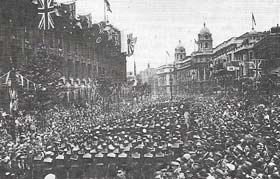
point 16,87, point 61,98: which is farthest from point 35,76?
point 61,98

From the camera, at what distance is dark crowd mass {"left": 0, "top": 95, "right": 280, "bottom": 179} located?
40.7 ft

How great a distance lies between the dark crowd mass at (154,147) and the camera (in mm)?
12397

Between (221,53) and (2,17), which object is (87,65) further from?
(221,53)

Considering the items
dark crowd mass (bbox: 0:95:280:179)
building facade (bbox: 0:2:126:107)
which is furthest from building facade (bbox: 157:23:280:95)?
building facade (bbox: 0:2:126:107)

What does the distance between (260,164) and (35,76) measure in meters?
13.1

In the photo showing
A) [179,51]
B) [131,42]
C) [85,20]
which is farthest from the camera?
[179,51]

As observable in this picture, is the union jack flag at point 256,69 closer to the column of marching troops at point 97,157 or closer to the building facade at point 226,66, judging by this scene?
the building facade at point 226,66

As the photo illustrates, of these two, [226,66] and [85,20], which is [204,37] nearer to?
[226,66]

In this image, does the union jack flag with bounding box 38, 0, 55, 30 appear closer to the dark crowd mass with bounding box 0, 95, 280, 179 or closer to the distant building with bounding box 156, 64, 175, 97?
the dark crowd mass with bounding box 0, 95, 280, 179

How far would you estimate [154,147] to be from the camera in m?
15.3

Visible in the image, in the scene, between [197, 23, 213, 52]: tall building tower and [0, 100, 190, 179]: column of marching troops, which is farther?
[197, 23, 213, 52]: tall building tower

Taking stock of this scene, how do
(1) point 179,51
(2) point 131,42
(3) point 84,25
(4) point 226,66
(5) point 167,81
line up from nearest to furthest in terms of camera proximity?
(2) point 131,42, (3) point 84,25, (4) point 226,66, (1) point 179,51, (5) point 167,81

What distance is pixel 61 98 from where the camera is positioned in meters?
24.3

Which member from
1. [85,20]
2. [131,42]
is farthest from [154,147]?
[85,20]
